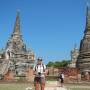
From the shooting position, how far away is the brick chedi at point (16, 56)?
188ft

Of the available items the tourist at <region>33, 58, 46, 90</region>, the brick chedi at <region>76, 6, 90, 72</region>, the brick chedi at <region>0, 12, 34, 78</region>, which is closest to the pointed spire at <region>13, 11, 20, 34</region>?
the brick chedi at <region>0, 12, 34, 78</region>

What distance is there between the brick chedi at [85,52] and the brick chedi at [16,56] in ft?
41.4

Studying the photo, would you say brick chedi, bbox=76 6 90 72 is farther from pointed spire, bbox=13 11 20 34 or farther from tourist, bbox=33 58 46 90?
tourist, bbox=33 58 46 90

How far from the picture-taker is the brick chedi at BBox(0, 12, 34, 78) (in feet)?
188

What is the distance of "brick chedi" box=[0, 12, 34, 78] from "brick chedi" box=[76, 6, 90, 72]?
1261cm

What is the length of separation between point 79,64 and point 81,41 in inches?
189

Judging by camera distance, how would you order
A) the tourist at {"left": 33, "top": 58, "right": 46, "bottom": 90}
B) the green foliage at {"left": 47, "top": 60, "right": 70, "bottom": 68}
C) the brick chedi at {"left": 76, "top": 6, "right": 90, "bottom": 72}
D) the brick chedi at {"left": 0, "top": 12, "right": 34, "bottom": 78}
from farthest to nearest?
the green foliage at {"left": 47, "top": 60, "right": 70, "bottom": 68} → the brick chedi at {"left": 0, "top": 12, "right": 34, "bottom": 78} → the brick chedi at {"left": 76, "top": 6, "right": 90, "bottom": 72} → the tourist at {"left": 33, "top": 58, "right": 46, "bottom": 90}

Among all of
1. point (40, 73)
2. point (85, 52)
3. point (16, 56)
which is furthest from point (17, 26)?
point (40, 73)

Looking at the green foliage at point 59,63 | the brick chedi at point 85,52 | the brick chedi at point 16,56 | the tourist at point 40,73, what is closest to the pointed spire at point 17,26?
the brick chedi at point 16,56

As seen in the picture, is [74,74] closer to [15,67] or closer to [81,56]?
[81,56]

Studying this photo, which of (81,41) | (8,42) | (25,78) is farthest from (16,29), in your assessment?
(25,78)

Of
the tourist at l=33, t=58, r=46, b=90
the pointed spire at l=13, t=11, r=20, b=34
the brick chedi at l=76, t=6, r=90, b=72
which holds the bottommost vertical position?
the tourist at l=33, t=58, r=46, b=90

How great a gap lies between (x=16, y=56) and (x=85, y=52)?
752 inches

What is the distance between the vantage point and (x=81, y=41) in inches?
1938
